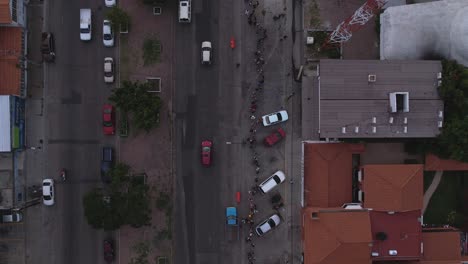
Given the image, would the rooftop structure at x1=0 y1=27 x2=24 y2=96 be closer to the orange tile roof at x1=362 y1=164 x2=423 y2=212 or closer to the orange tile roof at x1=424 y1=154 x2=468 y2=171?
the orange tile roof at x1=362 y1=164 x2=423 y2=212

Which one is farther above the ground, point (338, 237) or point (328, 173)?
point (328, 173)

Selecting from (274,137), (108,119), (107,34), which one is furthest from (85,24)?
(274,137)

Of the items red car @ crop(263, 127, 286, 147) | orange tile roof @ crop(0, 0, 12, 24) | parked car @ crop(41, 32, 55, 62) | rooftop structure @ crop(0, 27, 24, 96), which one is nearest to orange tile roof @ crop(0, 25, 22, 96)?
rooftop structure @ crop(0, 27, 24, 96)

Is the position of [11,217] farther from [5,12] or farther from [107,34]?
[107,34]

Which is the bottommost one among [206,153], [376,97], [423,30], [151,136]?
[206,153]

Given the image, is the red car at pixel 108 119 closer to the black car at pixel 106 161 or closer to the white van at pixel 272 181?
the black car at pixel 106 161

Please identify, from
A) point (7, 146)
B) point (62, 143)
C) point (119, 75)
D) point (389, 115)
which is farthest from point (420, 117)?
point (7, 146)
